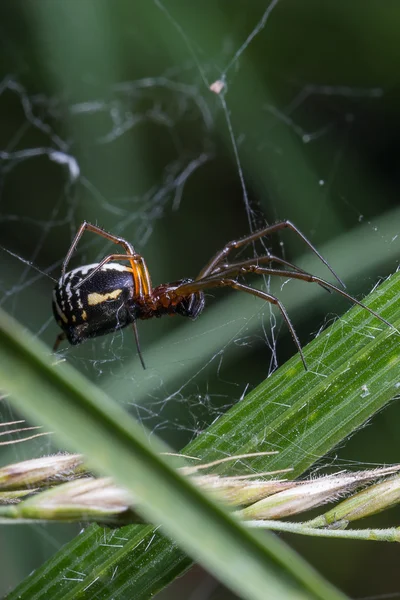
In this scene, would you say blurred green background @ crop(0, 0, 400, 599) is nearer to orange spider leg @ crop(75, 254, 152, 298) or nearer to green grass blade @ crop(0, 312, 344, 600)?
orange spider leg @ crop(75, 254, 152, 298)

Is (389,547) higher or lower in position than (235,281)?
lower

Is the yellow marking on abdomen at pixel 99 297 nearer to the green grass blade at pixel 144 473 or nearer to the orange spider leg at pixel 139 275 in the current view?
the orange spider leg at pixel 139 275

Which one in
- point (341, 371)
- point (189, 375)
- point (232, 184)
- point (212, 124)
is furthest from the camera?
point (212, 124)

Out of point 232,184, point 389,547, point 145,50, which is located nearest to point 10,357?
point 389,547

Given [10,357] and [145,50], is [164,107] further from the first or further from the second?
[10,357]

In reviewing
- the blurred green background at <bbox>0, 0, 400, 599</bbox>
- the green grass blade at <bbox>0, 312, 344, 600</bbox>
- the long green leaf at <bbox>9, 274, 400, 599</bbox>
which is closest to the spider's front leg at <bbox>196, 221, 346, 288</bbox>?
the blurred green background at <bbox>0, 0, 400, 599</bbox>

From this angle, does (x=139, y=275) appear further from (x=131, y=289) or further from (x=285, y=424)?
(x=285, y=424)

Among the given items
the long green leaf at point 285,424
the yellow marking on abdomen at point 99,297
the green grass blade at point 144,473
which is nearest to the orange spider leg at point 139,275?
the yellow marking on abdomen at point 99,297
